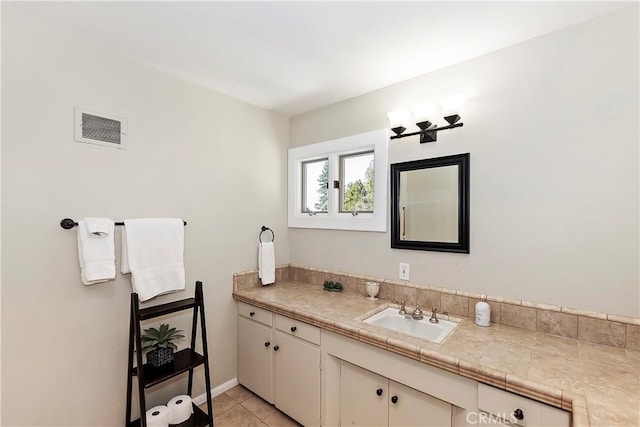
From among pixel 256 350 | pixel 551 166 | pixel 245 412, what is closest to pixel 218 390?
pixel 245 412

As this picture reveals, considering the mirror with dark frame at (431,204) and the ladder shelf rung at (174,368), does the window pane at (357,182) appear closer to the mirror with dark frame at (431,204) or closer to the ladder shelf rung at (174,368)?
the mirror with dark frame at (431,204)

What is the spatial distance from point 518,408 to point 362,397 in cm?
83

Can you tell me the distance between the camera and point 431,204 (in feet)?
6.61

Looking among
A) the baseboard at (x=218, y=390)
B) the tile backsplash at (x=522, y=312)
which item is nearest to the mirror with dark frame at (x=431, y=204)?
the tile backsplash at (x=522, y=312)

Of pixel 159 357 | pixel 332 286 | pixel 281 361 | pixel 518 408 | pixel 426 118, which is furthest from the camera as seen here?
pixel 332 286

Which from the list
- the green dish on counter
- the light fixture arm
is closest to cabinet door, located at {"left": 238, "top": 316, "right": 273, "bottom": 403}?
the green dish on counter

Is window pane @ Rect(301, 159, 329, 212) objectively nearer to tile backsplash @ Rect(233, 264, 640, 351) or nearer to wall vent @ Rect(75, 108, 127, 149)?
tile backsplash @ Rect(233, 264, 640, 351)

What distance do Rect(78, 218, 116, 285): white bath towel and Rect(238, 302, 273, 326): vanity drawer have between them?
40.3 inches

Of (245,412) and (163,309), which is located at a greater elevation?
(163,309)

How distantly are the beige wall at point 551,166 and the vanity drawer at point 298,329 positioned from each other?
2.67 feet

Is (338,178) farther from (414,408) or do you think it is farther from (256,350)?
(414,408)

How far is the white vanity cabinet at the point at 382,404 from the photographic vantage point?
1.44m

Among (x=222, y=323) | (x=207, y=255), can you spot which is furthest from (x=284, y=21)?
(x=222, y=323)

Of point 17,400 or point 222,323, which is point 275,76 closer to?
point 222,323
